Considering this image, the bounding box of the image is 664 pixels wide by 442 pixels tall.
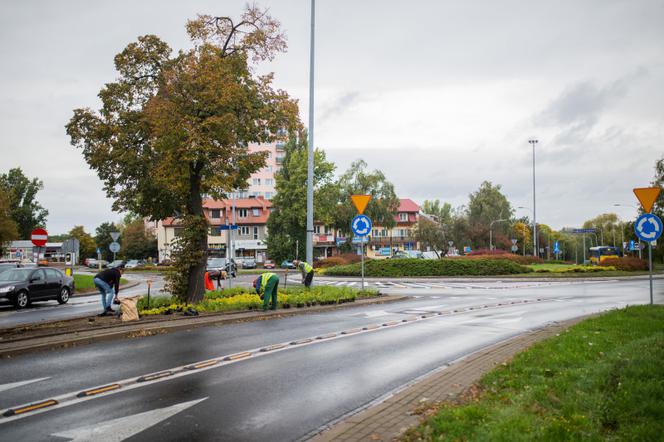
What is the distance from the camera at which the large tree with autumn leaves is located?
15.8 meters

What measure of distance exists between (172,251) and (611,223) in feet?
445

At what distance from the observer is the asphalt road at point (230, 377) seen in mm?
5582

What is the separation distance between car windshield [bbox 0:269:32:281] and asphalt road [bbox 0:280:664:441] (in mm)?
13502

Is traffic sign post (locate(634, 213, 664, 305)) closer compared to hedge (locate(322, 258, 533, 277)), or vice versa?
traffic sign post (locate(634, 213, 664, 305))

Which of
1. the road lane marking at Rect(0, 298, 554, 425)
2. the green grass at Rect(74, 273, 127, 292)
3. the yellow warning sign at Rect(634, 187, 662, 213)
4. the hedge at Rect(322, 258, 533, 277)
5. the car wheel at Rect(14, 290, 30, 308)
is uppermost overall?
the yellow warning sign at Rect(634, 187, 662, 213)

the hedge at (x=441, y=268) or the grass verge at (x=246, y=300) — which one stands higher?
the hedge at (x=441, y=268)

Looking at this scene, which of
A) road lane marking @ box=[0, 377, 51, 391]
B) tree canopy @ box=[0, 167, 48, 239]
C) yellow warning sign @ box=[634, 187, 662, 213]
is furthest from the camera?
tree canopy @ box=[0, 167, 48, 239]

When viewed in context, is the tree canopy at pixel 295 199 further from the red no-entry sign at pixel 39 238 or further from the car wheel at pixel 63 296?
the car wheel at pixel 63 296

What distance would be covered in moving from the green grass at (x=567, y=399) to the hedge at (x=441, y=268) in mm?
32336

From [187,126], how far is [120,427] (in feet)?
36.9

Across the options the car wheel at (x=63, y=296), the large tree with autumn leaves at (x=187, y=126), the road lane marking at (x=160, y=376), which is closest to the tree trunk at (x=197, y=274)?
the large tree with autumn leaves at (x=187, y=126)

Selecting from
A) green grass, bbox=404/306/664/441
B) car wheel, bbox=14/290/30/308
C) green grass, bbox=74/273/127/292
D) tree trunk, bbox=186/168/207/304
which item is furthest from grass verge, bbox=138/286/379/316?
green grass, bbox=74/273/127/292

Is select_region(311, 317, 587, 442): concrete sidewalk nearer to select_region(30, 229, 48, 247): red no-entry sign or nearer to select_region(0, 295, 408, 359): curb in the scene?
select_region(0, 295, 408, 359): curb

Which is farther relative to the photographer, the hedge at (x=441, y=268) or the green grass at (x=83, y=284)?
the hedge at (x=441, y=268)
